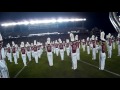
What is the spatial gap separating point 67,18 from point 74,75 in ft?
124

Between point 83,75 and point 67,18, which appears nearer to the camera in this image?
point 83,75

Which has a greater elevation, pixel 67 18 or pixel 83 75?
pixel 67 18

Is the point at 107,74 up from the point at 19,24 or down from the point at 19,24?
down

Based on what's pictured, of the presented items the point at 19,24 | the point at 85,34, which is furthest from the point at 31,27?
the point at 85,34

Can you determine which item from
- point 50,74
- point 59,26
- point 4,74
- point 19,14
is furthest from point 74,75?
point 59,26

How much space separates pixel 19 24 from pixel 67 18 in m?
12.5

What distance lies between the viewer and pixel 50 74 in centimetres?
1435

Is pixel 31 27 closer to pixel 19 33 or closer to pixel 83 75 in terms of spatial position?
pixel 19 33
